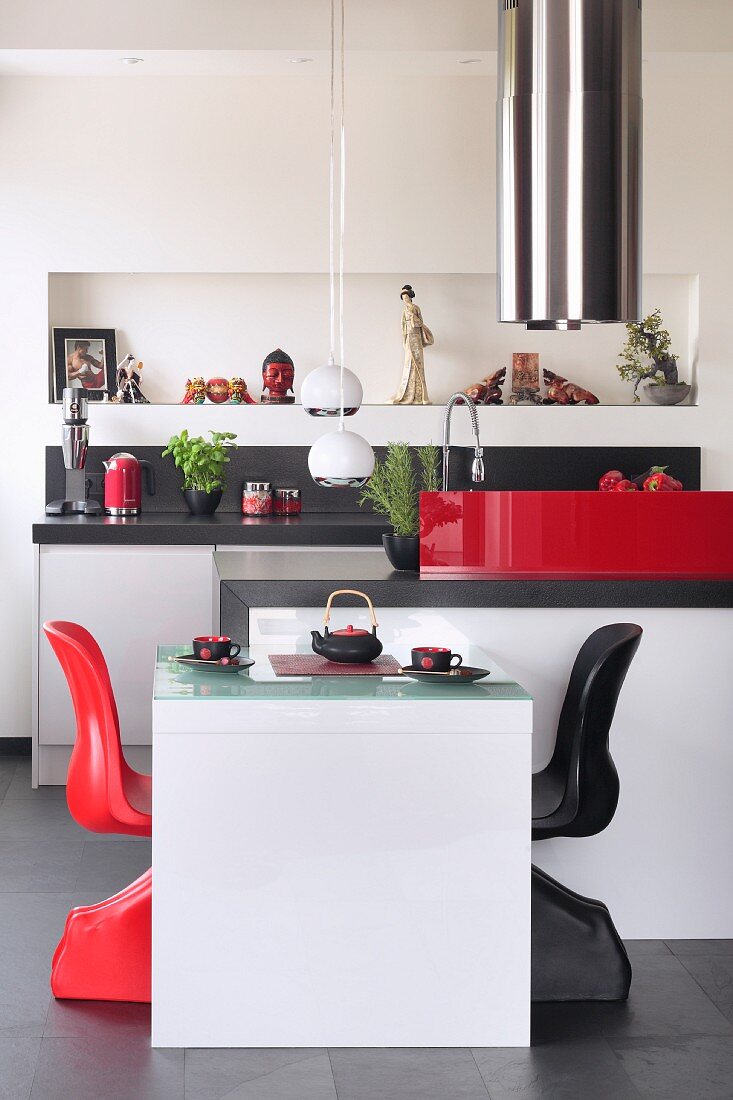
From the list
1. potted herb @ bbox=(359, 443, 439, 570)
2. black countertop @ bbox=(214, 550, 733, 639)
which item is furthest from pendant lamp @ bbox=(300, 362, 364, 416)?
black countertop @ bbox=(214, 550, 733, 639)

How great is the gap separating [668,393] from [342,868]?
3388 mm

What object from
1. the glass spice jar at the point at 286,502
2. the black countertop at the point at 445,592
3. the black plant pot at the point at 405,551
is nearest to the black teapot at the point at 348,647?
the black countertop at the point at 445,592

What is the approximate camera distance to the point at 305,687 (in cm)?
287

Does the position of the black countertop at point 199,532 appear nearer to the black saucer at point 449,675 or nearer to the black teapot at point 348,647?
the black teapot at point 348,647

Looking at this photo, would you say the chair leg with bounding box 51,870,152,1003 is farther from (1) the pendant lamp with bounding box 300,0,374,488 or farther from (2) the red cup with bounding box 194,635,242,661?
(1) the pendant lamp with bounding box 300,0,374,488

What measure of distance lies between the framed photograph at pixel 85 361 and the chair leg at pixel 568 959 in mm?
3334

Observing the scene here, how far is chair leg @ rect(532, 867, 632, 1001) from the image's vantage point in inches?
125

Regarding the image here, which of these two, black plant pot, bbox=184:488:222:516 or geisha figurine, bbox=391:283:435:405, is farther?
geisha figurine, bbox=391:283:435:405

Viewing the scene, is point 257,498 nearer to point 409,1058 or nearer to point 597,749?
point 597,749

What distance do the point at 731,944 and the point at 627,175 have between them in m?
2.16

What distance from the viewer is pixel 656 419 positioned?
18.4ft

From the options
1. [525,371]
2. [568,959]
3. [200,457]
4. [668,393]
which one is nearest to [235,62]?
[200,457]

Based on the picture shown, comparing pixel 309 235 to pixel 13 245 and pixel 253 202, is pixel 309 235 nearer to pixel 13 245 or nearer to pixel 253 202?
pixel 253 202

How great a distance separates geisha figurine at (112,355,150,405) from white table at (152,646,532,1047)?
297cm
